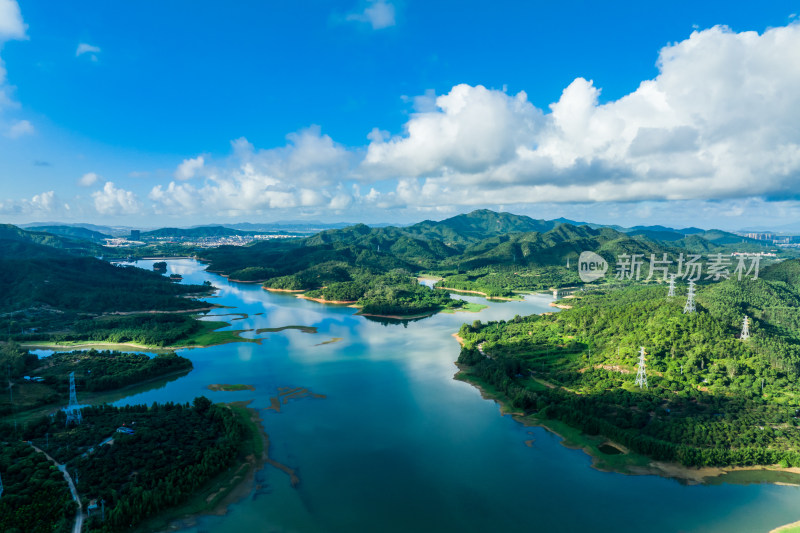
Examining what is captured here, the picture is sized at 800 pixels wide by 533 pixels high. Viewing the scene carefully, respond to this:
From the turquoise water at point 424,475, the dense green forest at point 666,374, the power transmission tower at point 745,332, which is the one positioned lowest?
the turquoise water at point 424,475

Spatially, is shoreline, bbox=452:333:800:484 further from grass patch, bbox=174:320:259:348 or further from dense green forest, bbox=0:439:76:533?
grass patch, bbox=174:320:259:348

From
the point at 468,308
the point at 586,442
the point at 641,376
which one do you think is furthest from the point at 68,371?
the point at 468,308

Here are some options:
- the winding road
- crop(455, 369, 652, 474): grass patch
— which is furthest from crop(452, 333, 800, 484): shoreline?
the winding road

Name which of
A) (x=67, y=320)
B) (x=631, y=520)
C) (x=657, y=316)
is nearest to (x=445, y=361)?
(x=657, y=316)

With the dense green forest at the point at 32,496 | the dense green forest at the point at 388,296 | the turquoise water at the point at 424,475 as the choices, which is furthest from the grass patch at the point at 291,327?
the dense green forest at the point at 32,496

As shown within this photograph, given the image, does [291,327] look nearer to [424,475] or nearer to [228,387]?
[228,387]

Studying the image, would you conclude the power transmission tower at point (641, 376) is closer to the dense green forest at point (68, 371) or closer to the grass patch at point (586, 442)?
the grass patch at point (586, 442)

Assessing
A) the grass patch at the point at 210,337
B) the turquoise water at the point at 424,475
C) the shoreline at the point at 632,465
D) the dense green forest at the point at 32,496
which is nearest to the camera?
the dense green forest at the point at 32,496
